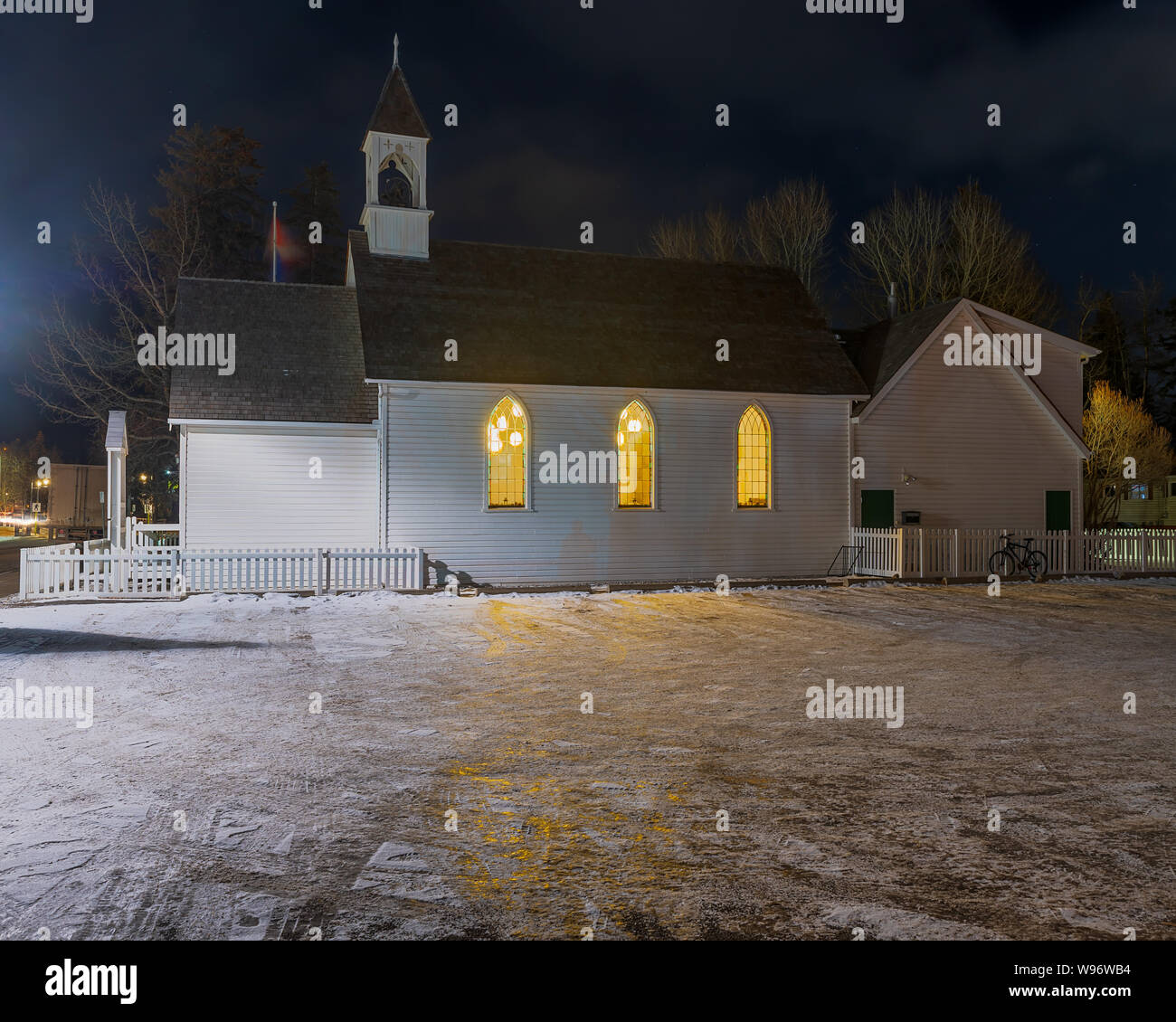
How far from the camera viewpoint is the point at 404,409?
2189cm

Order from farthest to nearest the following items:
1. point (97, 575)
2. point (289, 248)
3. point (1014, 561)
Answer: point (289, 248), point (1014, 561), point (97, 575)

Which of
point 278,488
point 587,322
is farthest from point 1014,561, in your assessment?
point 278,488

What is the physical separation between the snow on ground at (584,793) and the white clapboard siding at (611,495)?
29.8ft

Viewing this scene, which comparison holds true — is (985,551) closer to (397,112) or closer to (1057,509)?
(1057,509)

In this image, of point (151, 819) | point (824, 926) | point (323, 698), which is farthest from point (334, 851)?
point (323, 698)

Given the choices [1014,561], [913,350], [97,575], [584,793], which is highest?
[913,350]

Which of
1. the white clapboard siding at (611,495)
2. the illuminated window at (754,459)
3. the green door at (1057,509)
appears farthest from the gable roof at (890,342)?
the green door at (1057,509)

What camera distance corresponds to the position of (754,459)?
24812mm

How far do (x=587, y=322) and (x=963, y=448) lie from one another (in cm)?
1126

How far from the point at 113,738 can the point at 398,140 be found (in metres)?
21.1

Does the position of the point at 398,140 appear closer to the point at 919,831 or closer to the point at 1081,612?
the point at 1081,612

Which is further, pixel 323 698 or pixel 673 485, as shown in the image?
pixel 673 485
